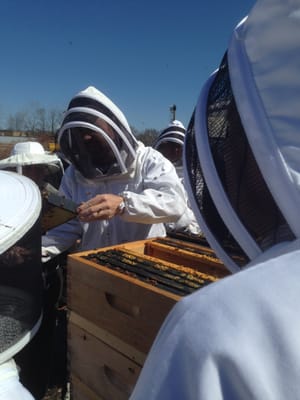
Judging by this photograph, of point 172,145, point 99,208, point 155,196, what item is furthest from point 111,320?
point 172,145

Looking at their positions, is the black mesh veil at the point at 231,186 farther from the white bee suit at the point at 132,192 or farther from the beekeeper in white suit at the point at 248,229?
the white bee suit at the point at 132,192

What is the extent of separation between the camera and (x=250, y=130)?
78 centimetres

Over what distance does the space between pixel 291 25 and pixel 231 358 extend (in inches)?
26.8

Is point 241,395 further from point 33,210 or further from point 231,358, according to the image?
point 33,210

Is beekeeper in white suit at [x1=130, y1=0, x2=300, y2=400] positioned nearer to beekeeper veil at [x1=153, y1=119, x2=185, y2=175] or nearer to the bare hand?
the bare hand

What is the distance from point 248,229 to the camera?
2.93 feet

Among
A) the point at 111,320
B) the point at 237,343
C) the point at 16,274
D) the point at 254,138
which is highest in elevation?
the point at 254,138

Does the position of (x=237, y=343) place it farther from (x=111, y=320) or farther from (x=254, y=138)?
(x=111, y=320)

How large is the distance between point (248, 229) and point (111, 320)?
1.15 meters

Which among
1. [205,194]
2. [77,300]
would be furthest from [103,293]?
[205,194]

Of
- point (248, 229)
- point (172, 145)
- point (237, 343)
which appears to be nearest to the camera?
point (237, 343)

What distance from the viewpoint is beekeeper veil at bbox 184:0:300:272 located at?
27.9 inches

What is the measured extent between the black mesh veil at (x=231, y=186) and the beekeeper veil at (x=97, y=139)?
1.72m

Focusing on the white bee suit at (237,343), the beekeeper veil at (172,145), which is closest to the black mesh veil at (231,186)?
the white bee suit at (237,343)
